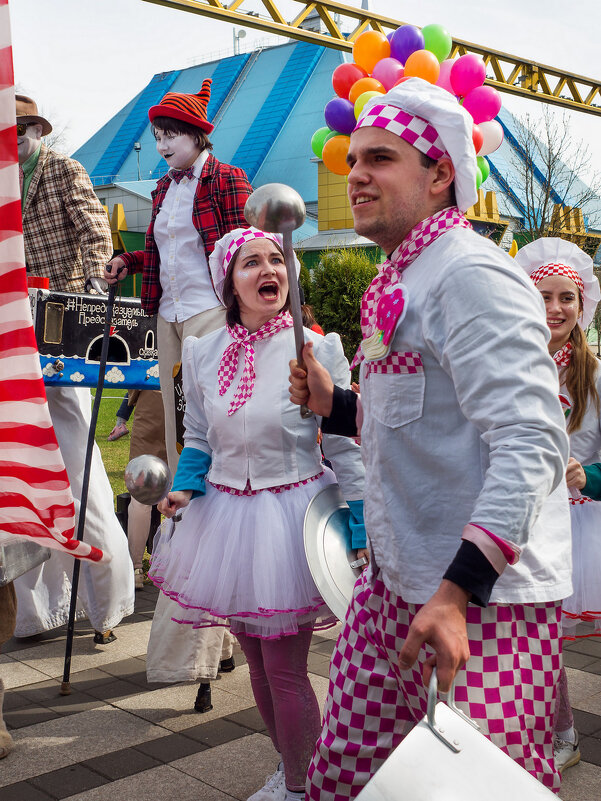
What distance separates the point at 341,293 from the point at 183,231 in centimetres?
1052

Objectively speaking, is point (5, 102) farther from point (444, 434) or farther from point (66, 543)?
point (444, 434)

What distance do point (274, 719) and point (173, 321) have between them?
209 centimetres

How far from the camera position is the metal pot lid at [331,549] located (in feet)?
8.64

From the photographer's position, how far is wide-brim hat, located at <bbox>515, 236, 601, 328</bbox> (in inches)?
152

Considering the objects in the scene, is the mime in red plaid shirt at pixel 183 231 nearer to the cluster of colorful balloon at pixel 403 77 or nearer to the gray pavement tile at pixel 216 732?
the cluster of colorful balloon at pixel 403 77

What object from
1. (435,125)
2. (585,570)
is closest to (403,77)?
(435,125)

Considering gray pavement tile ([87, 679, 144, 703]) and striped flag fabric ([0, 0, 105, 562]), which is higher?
striped flag fabric ([0, 0, 105, 562])

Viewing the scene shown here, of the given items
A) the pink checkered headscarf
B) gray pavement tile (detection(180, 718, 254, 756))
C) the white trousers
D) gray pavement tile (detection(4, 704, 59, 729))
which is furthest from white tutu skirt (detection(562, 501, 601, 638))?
the white trousers

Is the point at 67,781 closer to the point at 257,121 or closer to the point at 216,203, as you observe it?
the point at 216,203

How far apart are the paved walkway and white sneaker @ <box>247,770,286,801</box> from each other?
0.16 metres

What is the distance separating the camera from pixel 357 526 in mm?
2842

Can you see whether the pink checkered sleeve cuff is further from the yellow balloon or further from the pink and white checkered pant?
the yellow balloon

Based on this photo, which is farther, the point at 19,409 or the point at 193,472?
the point at 193,472

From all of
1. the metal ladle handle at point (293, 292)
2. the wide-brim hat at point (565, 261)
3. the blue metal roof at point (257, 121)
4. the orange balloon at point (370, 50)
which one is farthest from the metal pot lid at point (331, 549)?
the blue metal roof at point (257, 121)
